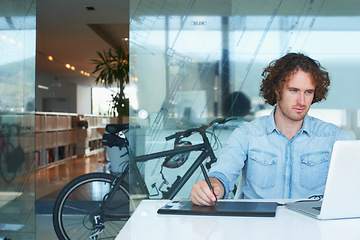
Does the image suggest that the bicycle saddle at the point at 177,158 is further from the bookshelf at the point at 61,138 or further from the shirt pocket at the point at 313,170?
the bookshelf at the point at 61,138

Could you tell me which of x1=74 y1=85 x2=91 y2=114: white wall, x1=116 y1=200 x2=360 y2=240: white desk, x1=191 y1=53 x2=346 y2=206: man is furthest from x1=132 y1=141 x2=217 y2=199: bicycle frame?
x1=74 y1=85 x2=91 y2=114: white wall

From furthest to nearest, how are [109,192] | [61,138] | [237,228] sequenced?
[61,138], [109,192], [237,228]

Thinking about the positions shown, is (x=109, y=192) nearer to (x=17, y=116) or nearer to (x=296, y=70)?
(x=17, y=116)

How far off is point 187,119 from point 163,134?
25 cm

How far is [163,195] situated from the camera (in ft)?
10.9

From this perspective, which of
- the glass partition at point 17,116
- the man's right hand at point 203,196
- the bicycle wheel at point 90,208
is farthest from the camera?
the glass partition at point 17,116

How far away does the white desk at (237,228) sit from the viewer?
88cm

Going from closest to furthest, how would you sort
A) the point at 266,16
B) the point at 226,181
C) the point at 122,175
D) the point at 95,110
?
the point at 226,181 → the point at 122,175 → the point at 266,16 → the point at 95,110

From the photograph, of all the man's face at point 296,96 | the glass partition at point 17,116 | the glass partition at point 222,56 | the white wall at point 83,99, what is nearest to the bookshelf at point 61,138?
the glass partition at point 17,116

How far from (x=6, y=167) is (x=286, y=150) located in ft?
8.97

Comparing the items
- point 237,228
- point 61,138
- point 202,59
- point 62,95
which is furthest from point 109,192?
point 62,95

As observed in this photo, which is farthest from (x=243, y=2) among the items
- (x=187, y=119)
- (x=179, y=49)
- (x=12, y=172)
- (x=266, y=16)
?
(x=12, y=172)

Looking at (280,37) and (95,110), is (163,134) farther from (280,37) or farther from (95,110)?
(95,110)

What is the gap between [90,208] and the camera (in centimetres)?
299
